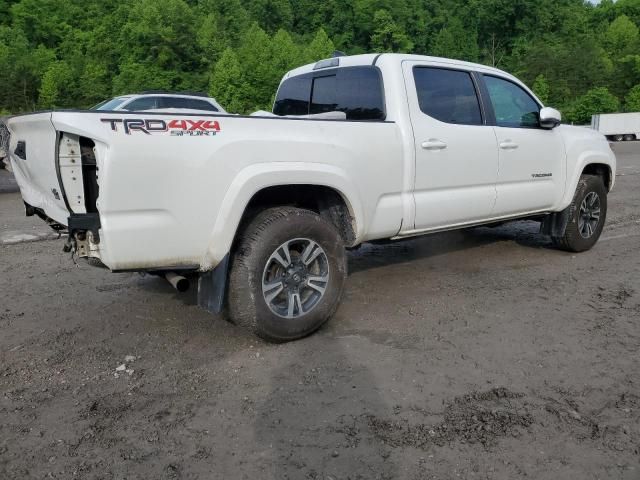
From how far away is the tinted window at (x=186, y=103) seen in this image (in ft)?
47.1

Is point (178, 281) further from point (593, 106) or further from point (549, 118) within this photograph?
point (593, 106)

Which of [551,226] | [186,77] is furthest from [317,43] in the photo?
[551,226]

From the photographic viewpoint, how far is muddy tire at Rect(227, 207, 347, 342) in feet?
12.5

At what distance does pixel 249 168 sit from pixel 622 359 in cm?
265

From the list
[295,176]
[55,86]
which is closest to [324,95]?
[295,176]

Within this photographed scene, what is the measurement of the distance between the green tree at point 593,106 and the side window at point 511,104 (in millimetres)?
55797

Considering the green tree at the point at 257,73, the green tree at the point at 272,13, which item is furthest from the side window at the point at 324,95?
the green tree at the point at 272,13

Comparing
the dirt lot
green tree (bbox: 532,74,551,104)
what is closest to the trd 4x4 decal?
the dirt lot

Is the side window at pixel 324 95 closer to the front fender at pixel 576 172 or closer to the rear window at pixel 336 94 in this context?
the rear window at pixel 336 94

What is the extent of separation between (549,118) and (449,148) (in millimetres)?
1472

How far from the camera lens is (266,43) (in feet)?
212

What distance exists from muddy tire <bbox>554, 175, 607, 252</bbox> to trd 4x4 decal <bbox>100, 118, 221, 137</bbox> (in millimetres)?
4402

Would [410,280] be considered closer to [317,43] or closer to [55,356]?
[55,356]

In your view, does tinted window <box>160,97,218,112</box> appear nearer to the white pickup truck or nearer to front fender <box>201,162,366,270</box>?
the white pickup truck
